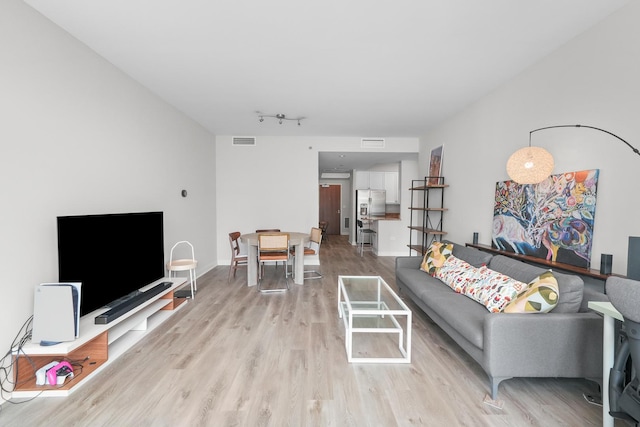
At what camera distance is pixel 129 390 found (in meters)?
1.99

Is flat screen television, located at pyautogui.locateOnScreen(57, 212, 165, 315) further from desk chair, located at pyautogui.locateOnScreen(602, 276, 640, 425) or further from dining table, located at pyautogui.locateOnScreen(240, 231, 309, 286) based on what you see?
desk chair, located at pyautogui.locateOnScreen(602, 276, 640, 425)

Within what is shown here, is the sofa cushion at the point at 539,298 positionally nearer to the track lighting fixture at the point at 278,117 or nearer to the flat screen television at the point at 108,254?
the flat screen television at the point at 108,254

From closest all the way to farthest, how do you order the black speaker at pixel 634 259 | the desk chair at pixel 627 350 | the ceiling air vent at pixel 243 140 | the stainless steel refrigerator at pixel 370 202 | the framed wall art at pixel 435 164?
the desk chair at pixel 627 350, the black speaker at pixel 634 259, the framed wall art at pixel 435 164, the ceiling air vent at pixel 243 140, the stainless steel refrigerator at pixel 370 202

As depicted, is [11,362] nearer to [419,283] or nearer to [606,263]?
[419,283]

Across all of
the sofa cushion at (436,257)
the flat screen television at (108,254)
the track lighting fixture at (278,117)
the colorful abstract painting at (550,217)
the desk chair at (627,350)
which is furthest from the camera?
the track lighting fixture at (278,117)

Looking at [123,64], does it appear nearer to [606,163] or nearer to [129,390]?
[129,390]

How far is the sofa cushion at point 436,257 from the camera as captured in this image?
351 cm

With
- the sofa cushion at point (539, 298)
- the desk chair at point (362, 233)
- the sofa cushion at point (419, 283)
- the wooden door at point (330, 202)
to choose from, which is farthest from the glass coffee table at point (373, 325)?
the wooden door at point (330, 202)

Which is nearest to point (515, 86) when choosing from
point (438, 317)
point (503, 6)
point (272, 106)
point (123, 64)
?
point (503, 6)

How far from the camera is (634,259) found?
1.75 m

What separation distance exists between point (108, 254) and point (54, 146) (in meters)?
0.98

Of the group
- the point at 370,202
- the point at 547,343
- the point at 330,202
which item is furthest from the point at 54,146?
the point at 330,202

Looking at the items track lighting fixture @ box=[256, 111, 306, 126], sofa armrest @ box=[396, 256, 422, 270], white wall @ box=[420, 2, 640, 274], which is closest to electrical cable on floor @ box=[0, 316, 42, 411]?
track lighting fixture @ box=[256, 111, 306, 126]

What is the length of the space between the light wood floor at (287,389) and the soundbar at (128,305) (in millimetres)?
402
